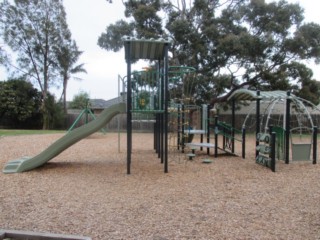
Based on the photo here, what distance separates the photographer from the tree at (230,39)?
16.3m

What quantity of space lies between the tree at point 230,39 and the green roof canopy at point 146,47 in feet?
29.3

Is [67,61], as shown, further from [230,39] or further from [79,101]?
[230,39]

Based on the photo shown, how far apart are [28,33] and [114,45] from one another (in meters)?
13.3

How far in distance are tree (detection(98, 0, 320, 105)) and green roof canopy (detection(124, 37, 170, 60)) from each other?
8943 mm

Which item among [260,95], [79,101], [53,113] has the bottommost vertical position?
[53,113]

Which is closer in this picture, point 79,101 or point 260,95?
point 260,95

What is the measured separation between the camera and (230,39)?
1591cm

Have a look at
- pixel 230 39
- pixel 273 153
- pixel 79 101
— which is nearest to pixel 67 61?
pixel 79 101

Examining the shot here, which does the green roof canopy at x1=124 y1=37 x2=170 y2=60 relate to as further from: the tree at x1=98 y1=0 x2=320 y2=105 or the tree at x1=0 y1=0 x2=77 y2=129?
the tree at x1=0 y1=0 x2=77 y2=129

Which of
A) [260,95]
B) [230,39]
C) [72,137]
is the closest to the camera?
[72,137]

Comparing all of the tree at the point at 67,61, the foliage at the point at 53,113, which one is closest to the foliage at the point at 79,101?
the tree at the point at 67,61

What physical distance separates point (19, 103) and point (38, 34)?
6.84 metres

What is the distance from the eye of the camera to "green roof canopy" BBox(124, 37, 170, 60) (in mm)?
6547

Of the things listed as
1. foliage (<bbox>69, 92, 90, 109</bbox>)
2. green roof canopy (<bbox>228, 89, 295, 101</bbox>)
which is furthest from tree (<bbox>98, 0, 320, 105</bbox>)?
foliage (<bbox>69, 92, 90, 109</bbox>)
